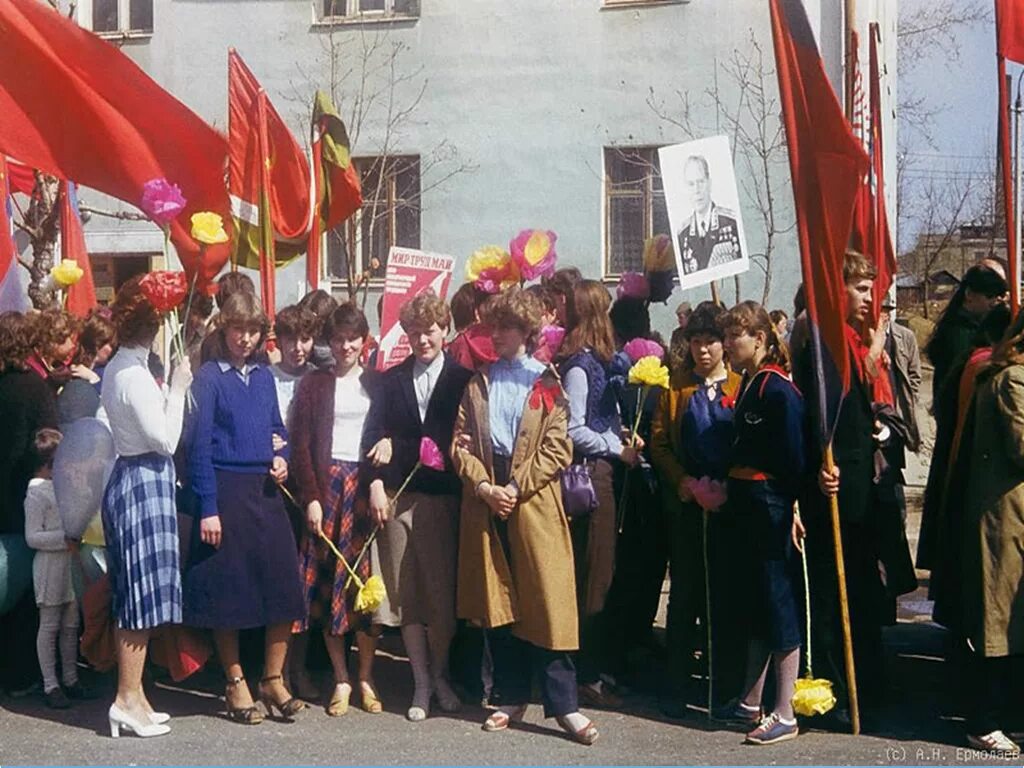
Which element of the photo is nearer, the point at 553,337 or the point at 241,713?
the point at 241,713

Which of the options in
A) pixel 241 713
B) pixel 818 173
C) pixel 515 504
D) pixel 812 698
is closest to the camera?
pixel 812 698

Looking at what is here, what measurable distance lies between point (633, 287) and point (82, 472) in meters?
2.89

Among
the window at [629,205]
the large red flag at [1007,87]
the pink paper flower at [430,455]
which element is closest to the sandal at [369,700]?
the pink paper flower at [430,455]

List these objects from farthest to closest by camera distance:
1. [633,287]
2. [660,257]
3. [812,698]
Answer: [660,257] < [633,287] < [812,698]

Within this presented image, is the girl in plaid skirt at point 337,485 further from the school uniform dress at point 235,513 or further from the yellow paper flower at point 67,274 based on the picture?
the yellow paper flower at point 67,274

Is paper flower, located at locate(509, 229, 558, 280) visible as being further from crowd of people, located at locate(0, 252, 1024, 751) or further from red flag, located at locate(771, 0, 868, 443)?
red flag, located at locate(771, 0, 868, 443)

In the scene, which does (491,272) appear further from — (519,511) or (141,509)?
(141,509)

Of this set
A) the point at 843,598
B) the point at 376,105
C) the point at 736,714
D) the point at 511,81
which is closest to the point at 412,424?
the point at 736,714

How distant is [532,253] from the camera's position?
24.5 feet

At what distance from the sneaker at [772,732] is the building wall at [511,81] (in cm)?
1088

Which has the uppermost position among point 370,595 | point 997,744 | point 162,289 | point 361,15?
point 361,15

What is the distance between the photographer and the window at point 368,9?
17625mm

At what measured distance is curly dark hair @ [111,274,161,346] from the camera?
6.39 m

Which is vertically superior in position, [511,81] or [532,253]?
[511,81]
